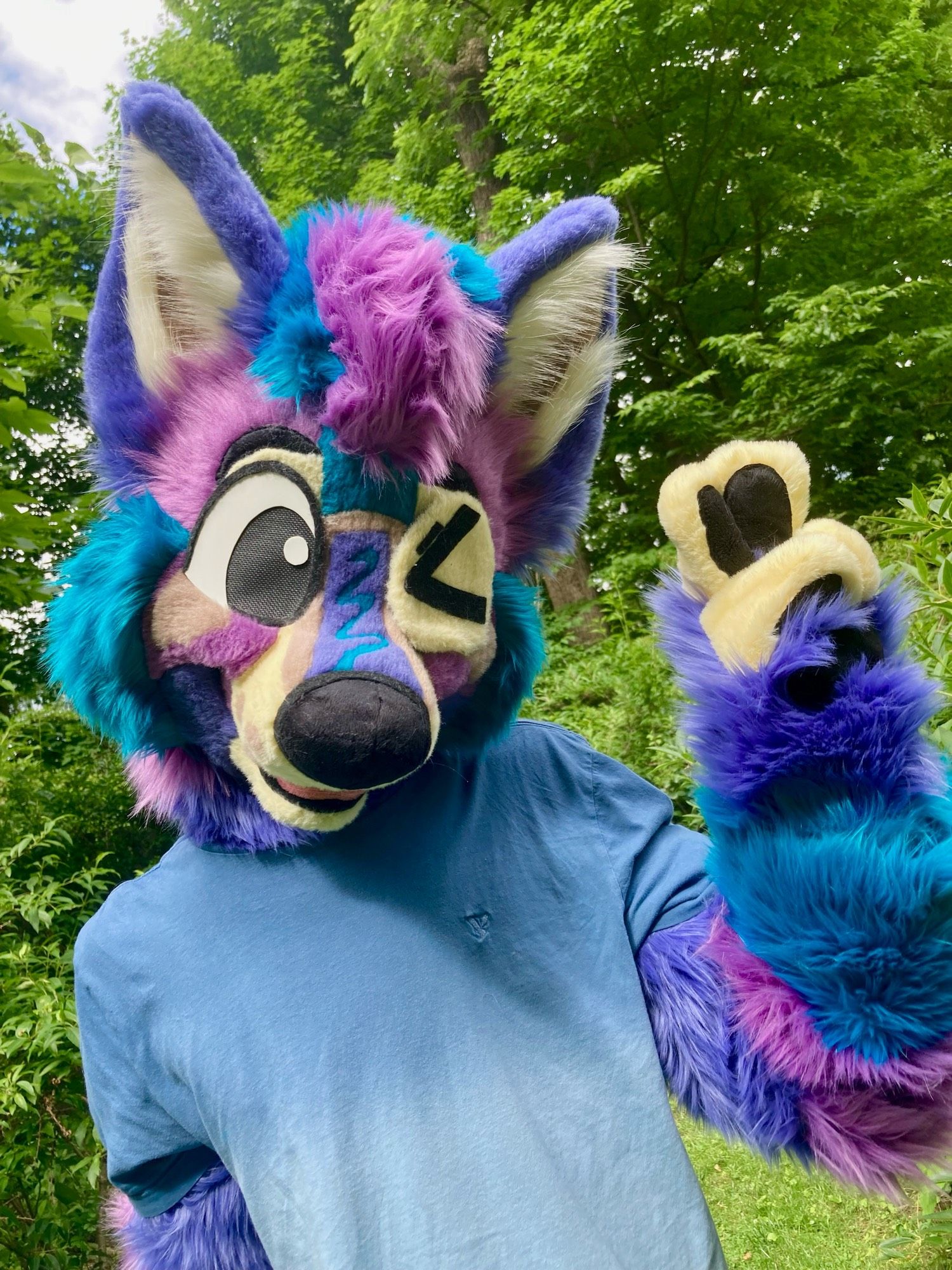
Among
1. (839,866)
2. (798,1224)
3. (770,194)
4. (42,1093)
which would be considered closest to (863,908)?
(839,866)

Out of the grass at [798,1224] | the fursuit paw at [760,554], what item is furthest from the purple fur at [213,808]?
the grass at [798,1224]

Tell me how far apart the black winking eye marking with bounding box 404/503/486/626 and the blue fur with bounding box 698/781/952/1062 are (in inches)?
12.9

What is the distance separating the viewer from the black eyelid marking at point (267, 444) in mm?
741

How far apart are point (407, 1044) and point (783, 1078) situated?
347 millimetres

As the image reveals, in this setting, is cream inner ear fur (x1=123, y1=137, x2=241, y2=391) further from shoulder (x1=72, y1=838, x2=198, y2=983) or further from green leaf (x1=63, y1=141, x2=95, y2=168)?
green leaf (x1=63, y1=141, x2=95, y2=168)

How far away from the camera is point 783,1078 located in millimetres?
730

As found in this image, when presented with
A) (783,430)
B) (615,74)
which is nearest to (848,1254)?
(783,430)

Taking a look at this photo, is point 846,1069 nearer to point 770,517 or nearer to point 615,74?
point 770,517

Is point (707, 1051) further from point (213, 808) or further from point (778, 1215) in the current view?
point (778, 1215)

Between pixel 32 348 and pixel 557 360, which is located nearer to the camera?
pixel 557 360

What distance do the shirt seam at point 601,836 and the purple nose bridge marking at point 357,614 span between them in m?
0.36

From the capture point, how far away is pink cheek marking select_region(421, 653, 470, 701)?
771mm

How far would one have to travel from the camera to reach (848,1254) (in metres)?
1.94

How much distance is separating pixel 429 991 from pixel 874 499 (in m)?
6.15
